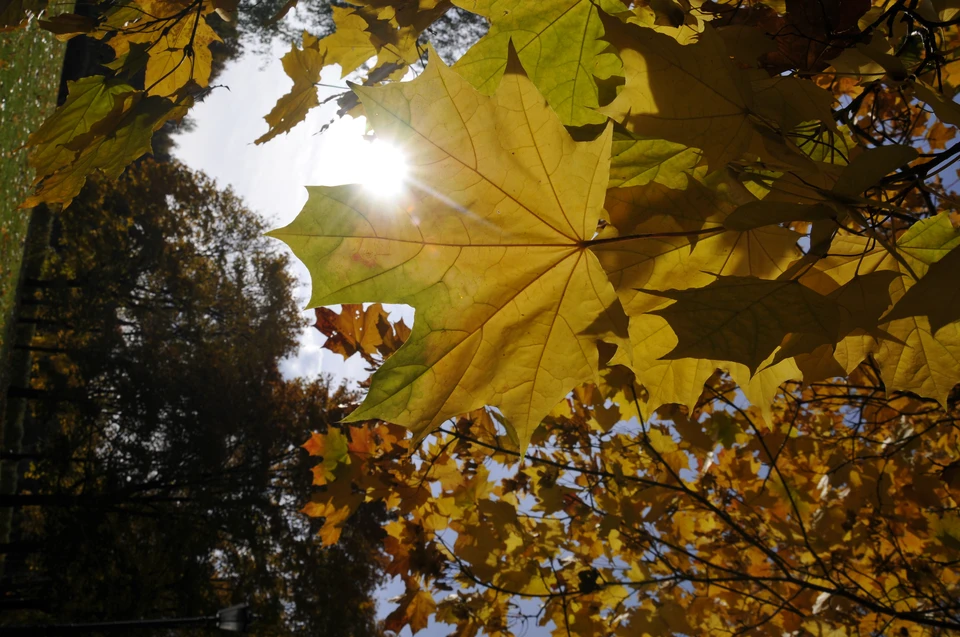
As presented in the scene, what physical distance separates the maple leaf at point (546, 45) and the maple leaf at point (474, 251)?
28cm

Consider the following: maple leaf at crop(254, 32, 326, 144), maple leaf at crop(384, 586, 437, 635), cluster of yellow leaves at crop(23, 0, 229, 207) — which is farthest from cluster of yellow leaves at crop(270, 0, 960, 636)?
maple leaf at crop(384, 586, 437, 635)

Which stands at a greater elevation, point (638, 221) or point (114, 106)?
point (114, 106)

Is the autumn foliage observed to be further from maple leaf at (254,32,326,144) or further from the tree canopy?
the tree canopy

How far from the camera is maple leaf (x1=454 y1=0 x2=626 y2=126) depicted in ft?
3.08

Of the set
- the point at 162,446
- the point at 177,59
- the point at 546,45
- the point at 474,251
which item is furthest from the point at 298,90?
the point at 162,446

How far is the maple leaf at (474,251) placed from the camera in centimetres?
68

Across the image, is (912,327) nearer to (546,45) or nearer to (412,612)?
(546,45)

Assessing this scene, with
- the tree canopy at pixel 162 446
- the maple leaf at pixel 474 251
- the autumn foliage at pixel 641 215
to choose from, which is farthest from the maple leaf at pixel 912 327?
the tree canopy at pixel 162 446

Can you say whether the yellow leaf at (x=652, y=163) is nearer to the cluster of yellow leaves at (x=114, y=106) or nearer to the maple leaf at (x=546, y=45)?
A: the maple leaf at (x=546, y=45)

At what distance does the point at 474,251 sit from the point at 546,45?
17.4 inches

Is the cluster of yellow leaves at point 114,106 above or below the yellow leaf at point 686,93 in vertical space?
above

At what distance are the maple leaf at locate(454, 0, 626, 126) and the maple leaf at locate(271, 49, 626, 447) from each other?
0.28 meters

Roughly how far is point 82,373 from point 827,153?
629 inches

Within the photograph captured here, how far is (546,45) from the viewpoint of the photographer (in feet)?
3.16
